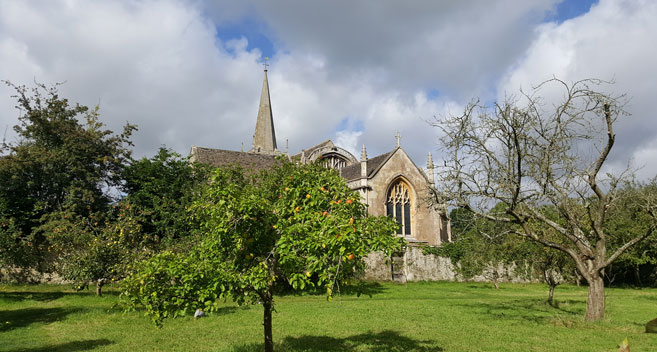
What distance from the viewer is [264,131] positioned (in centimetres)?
5703

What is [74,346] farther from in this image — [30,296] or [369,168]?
[369,168]

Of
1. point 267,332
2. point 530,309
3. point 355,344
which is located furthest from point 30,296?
point 530,309

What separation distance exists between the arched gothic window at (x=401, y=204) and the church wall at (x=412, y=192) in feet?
1.27

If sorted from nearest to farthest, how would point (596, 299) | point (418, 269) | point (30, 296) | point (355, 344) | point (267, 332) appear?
point (267, 332) → point (355, 344) → point (596, 299) → point (30, 296) → point (418, 269)

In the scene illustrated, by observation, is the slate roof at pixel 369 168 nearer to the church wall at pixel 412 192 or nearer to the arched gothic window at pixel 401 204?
the church wall at pixel 412 192

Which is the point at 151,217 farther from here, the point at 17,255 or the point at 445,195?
the point at 445,195

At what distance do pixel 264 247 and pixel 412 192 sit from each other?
107 ft

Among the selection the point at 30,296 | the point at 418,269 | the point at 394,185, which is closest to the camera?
the point at 30,296

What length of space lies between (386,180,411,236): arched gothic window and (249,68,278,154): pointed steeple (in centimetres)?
2048

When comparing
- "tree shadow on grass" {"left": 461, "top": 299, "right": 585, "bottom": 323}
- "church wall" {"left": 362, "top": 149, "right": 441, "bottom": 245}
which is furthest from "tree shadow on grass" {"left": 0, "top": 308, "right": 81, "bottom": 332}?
"church wall" {"left": 362, "top": 149, "right": 441, "bottom": 245}

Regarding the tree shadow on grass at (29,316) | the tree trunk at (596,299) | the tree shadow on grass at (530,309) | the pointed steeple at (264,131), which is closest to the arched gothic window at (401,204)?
the tree shadow on grass at (530,309)

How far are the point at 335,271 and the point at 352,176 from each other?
3320 centimetres

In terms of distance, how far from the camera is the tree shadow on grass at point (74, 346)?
11.2m

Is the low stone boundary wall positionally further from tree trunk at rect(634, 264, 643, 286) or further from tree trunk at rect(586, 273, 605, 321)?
tree trunk at rect(586, 273, 605, 321)
